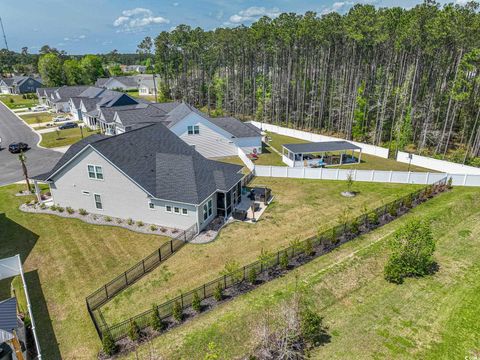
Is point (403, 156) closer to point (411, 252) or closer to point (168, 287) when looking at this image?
point (411, 252)

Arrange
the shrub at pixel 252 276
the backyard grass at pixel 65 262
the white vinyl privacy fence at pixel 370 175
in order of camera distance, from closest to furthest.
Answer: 1. the backyard grass at pixel 65 262
2. the shrub at pixel 252 276
3. the white vinyl privacy fence at pixel 370 175

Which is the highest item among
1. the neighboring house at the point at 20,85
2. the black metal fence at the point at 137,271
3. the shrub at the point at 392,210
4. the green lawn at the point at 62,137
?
the neighboring house at the point at 20,85

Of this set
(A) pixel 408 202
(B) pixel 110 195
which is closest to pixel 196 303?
(B) pixel 110 195

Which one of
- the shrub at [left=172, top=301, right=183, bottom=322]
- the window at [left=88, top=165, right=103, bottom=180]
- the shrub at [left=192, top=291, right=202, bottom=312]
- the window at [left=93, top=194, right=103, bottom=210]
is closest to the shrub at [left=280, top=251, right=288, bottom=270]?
the shrub at [left=192, top=291, right=202, bottom=312]

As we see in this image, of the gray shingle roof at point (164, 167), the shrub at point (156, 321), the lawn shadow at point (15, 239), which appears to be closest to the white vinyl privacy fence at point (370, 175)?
the gray shingle roof at point (164, 167)

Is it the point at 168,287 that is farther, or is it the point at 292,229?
the point at 292,229

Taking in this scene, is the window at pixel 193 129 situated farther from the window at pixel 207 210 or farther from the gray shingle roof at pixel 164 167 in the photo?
the window at pixel 207 210

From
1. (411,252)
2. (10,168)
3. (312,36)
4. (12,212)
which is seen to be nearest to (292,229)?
(411,252)
